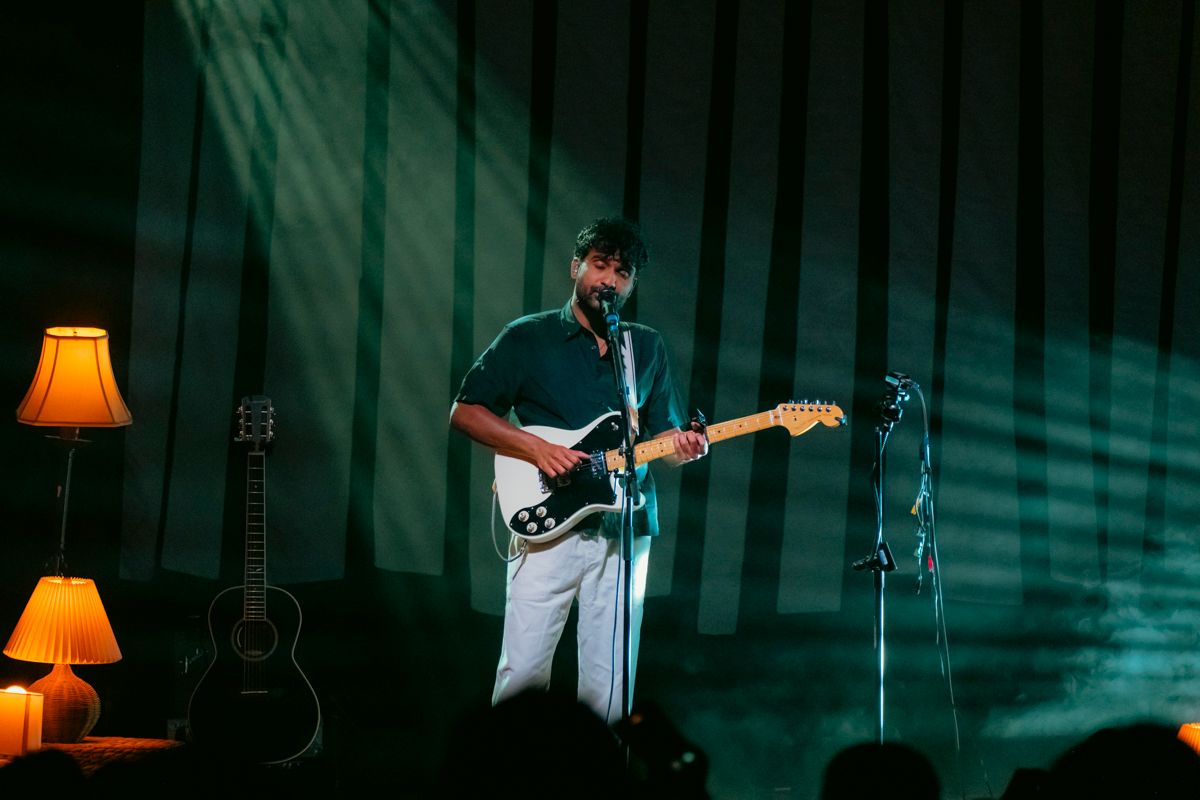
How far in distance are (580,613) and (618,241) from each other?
113 centimetres

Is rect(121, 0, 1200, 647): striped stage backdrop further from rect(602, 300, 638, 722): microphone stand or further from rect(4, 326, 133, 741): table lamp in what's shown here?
rect(602, 300, 638, 722): microphone stand

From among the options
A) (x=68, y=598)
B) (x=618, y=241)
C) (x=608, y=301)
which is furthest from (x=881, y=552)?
(x=68, y=598)

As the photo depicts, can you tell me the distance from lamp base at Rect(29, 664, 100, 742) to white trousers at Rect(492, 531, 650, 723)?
4.39ft

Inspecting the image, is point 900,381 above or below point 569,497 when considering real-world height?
above

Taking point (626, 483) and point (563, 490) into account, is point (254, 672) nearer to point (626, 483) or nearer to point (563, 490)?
point (563, 490)

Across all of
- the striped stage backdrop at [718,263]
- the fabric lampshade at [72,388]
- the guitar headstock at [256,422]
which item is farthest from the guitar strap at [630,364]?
the fabric lampshade at [72,388]

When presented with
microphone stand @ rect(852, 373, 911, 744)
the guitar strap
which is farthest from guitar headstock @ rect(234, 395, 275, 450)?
microphone stand @ rect(852, 373, 911, 744)

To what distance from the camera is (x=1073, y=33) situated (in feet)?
16.5

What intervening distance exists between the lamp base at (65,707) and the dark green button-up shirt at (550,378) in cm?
155

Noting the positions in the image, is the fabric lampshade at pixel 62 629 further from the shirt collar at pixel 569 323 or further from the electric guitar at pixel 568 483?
the shirt collar at pixel 569 323

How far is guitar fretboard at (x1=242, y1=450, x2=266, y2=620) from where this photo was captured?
414cm

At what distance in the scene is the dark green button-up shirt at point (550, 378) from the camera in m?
3.65

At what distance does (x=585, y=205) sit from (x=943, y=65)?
1.61 metres

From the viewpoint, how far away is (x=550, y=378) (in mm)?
3658
